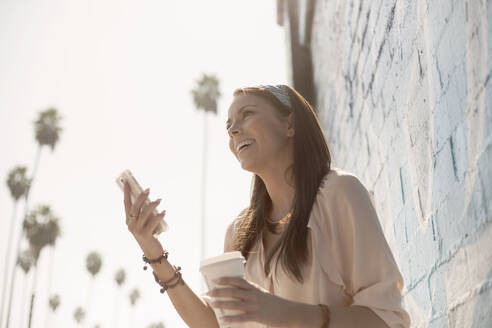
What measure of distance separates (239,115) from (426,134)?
0.74 metres

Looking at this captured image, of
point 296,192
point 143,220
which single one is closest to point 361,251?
point 296,192

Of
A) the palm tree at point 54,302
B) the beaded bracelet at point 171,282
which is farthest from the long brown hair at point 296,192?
the palm tree at point 54,302

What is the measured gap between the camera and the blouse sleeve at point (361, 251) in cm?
147

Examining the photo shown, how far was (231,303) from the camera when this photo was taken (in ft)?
4.17

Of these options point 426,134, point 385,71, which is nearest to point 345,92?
point 385,71

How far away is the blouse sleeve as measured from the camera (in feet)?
4.82

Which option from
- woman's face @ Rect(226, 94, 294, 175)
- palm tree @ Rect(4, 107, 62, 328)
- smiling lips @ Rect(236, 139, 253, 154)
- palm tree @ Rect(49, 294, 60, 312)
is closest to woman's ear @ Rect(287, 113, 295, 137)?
woman's face @ Rect(226, 94, 294, 175)

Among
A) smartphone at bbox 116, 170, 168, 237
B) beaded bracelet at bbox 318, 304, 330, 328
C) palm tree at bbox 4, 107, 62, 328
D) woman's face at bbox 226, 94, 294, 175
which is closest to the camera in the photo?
beaded bracelet at bbox 318, 304, 330, 328

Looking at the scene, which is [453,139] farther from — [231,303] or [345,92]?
[345,92]

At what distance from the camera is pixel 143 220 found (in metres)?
1.79

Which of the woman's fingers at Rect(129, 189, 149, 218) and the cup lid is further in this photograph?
the woman's fingers at Rect(129, 189, 149, 218)

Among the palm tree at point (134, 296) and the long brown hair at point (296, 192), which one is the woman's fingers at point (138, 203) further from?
the palm tree at point (134, 296)

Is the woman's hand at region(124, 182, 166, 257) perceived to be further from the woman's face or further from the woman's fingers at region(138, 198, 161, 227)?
the woman's face

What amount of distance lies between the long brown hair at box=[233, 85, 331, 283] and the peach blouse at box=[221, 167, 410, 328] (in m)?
0.03
